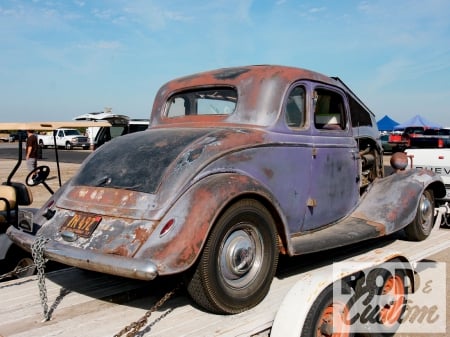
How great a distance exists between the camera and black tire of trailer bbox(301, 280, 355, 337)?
2846 millimetres

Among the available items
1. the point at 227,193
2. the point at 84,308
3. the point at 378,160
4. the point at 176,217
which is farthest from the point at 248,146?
the point at 378,160

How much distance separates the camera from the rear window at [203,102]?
13.9ft

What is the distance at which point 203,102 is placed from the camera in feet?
14.8

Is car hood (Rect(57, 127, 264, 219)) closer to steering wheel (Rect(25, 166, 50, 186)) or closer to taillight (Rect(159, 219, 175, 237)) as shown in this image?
taillight (Rect(159, 219, 175, 237))

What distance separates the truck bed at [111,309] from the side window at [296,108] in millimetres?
1279

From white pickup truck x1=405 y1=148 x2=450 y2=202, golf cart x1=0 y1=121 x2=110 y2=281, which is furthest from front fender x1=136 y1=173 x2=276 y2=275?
white pickup truck x1=405 y1=148 x2=450 y2=202

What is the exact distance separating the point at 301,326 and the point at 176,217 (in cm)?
99

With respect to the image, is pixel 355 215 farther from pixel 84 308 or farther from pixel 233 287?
pixel 84 308

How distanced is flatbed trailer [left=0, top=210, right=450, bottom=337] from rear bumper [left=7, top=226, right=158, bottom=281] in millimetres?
241

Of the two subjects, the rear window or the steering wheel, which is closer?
the rear window

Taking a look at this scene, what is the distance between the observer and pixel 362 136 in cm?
514

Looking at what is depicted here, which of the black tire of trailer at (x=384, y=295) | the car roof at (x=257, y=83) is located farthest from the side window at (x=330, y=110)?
the black tire of trailer at (x=384, y=295)

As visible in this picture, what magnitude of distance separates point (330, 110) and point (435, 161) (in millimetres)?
3182

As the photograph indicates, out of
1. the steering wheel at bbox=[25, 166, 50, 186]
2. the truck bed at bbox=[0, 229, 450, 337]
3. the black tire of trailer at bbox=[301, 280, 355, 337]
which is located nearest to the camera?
the truck bed at bbox=[0, 229, 450, 337]
